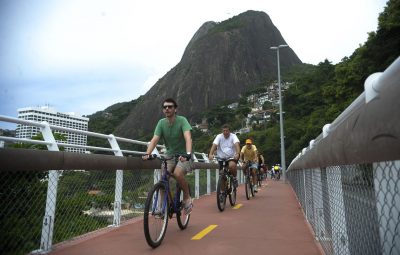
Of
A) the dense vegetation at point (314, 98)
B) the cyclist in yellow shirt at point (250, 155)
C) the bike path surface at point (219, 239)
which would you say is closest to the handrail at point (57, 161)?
the bike path surface at point (219, 239)

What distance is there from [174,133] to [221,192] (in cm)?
338

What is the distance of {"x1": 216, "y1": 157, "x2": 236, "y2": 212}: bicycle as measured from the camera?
28.8 ft

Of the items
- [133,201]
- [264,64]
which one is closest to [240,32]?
[264,64]

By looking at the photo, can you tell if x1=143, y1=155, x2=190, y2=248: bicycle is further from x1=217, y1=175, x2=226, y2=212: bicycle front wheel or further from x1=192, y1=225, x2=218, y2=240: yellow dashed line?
x1=217, y1=175, x2=226, y2=212: bicycle front wheel

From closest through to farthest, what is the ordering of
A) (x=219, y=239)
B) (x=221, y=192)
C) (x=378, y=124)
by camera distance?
(x=378, y=124) < (x=219, y=239) < (x=221, y=192)

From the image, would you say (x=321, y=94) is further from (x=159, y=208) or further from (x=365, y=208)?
(x=365, y=208)

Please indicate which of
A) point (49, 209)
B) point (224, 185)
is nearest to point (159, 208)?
point (49, 209)

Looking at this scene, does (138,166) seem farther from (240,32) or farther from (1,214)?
(240,32)

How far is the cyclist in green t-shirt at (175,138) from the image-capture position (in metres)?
5.80

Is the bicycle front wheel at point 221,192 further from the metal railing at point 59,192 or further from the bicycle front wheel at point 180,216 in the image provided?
the bicycle front wheel at point 180,216

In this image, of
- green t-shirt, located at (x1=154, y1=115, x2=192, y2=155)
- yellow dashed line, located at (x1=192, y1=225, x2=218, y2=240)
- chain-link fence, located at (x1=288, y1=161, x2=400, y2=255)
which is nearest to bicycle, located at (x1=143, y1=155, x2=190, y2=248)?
green t-shirt, located at (x1=154, y1=115, x2=192, y2=155)

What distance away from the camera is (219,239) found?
5594 millimetres

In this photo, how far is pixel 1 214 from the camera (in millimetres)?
5520

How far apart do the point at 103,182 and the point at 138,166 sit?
0.70 meters
